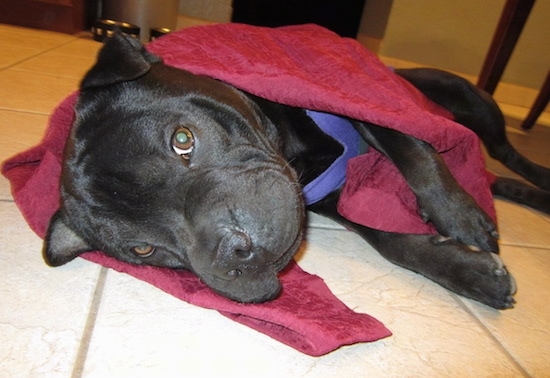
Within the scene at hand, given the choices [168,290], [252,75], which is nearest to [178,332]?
[168,290]

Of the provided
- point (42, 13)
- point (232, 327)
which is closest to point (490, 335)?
point (232, 327)

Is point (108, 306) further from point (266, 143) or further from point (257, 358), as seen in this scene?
point (266, 143)

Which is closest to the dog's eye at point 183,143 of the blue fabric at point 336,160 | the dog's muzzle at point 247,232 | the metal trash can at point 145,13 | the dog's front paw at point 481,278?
the dog's muzzle at point 247,232

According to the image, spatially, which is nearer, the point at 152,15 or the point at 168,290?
the point at 168,290

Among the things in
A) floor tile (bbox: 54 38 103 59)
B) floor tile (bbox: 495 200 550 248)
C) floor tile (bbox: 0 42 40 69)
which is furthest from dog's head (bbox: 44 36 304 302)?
floor tile (bbox: 54 38 103 59)

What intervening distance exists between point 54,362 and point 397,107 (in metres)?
1.12

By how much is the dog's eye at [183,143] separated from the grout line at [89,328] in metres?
0.41

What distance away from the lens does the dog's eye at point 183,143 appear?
1.13 meters

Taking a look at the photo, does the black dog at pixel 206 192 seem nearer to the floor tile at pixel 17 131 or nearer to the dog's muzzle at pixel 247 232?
the dog's muzzle at pixel 247 232

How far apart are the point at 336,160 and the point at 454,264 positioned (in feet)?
1.68

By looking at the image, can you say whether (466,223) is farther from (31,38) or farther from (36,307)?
(31,38)

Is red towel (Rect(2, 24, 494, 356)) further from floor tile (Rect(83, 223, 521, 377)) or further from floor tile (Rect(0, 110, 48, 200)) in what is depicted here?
floor tile (Rect(0, 110, 48, 200))

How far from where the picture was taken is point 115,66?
1191 millimetres

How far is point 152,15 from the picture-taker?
4.68m
